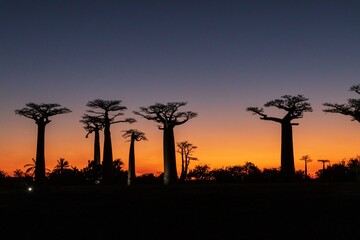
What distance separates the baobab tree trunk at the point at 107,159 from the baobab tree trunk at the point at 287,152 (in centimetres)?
1413

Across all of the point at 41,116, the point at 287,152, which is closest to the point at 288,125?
the point at 287,152

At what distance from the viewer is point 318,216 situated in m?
14.2

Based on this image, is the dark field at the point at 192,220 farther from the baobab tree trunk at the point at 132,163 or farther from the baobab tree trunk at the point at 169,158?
the baobab tree trunk at the point at 132,163

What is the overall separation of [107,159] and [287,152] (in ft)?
49.1

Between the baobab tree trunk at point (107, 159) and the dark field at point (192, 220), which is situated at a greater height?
the baobab tree trunk at point (107, 159)

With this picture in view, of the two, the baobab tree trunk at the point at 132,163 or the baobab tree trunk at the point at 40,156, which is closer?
the baobab tree trunk at the point at 40,156

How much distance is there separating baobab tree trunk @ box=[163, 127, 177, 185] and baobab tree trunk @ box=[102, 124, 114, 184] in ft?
17.8

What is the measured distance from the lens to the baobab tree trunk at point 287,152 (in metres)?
38.5

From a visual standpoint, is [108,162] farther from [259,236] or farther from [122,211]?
[259,236]

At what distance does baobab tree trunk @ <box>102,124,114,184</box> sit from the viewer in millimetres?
43750

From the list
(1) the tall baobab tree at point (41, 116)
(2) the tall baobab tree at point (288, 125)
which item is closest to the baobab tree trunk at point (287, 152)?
(2) the tall baobab tree at point (288, 125)

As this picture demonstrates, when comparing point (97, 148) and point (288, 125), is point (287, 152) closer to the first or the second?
point (288, 125)

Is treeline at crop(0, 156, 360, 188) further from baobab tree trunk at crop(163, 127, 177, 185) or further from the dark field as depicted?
the dark field

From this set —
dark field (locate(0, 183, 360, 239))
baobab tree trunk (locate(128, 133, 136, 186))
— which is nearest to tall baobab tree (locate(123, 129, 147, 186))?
baobab tree trunk (locate(128, 133, 136, 186))
